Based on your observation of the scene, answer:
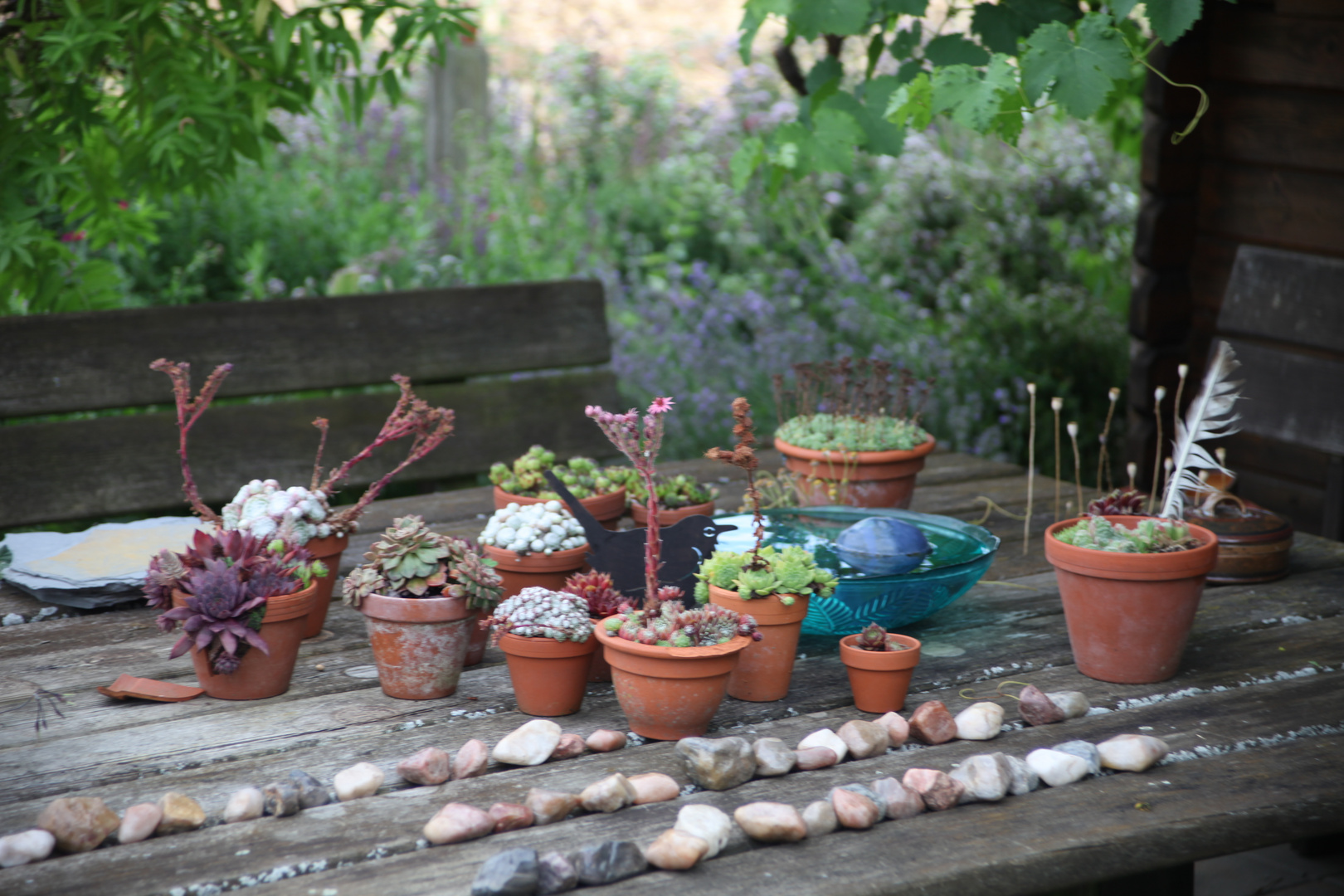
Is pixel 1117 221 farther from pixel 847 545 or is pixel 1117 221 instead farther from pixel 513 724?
pixel 513 724

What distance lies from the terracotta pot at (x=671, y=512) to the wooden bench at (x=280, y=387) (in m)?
1.38

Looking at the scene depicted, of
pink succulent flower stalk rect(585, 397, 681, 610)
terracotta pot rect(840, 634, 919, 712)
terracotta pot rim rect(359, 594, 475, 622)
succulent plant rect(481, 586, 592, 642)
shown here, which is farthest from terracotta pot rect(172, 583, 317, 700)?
terracotta pot rect(840, 634, 919, 712)

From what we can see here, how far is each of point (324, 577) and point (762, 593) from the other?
0.67 m

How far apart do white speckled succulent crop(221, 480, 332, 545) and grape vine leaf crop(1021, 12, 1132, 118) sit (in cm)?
139

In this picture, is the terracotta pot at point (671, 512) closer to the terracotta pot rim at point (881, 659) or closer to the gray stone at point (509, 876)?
the terracotta pot rim at point (881, 659)

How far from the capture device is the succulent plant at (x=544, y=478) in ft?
6.66

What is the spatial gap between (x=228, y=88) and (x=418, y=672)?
5.47 ft

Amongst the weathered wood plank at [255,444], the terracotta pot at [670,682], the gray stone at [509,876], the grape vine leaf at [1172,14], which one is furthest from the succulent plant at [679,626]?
the weathered wood plank at [255,444]

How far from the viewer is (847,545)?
1729mm

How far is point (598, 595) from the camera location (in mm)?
1575

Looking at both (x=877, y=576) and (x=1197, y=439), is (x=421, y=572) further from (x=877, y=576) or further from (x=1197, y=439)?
(x=1197, y=439)

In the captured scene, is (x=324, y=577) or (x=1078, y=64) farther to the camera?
(x=1078, y=64)

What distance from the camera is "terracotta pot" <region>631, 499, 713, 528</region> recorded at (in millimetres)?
1979

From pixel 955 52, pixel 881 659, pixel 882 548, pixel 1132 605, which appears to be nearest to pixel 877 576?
pixel 882 548
